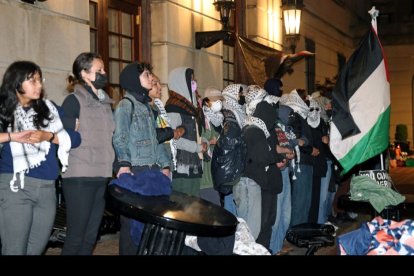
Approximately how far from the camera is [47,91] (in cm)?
814

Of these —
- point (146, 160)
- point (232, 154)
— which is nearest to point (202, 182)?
point (232, 154)

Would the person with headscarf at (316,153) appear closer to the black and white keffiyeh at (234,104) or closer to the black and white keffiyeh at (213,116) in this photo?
the black and white keffiyeh at (213,116)

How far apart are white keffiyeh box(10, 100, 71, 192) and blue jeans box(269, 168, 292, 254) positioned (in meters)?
3.34

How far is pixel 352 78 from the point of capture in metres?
6.54

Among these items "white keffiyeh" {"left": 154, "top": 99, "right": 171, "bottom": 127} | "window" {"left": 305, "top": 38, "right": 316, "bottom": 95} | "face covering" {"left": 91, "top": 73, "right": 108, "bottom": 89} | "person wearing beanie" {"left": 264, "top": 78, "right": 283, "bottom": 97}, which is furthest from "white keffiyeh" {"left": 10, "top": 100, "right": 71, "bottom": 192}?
"window" {"left": 305, "top": 38, "right": 316, "bottom": 95}

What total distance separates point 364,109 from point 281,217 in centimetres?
211

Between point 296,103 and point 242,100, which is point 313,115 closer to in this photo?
point 296,103

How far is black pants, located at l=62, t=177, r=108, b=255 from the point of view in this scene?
17.8ft

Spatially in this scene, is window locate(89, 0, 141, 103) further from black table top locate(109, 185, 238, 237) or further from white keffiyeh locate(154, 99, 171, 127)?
black table top locate(109, 185, 238, 237)

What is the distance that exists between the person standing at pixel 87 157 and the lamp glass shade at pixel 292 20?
Result: 11.1 meters

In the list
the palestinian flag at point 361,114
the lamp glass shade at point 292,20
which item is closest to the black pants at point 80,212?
the palestinian flag at point 361,114

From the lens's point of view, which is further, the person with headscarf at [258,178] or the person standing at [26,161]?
the person with headscarf at [258,178]

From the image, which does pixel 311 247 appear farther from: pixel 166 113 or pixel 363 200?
pixel 166 113

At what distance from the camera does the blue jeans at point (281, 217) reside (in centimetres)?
775
